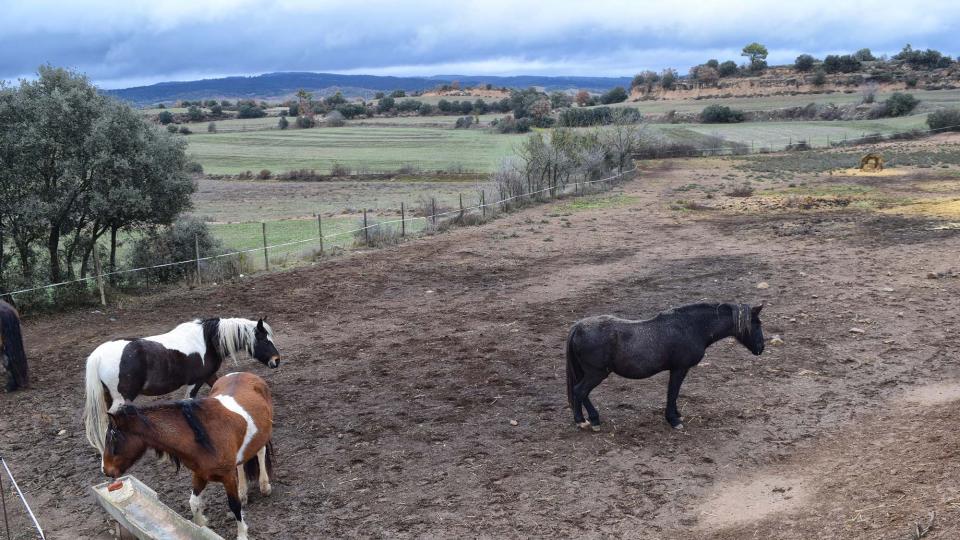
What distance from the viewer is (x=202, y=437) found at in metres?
5.91

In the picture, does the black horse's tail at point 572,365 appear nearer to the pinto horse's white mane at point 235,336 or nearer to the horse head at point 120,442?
the pinto horse's white mane at point 235,336

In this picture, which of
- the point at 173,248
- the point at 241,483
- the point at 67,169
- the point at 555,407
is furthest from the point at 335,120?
the point at 241,483

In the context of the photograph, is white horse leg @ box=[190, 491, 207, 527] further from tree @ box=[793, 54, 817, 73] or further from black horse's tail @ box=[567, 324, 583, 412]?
tree @ box=[793, 54, 817, 73]

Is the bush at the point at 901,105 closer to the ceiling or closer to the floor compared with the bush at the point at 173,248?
closer to the ceiling

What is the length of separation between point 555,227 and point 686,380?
13282 millimetres

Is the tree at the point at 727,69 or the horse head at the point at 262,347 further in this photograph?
the tree at the point at 727,69

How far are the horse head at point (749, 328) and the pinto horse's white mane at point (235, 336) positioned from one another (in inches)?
217

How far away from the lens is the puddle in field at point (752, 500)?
636 cm

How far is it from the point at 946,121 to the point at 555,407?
52.6 meters

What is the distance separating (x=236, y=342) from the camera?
838cm

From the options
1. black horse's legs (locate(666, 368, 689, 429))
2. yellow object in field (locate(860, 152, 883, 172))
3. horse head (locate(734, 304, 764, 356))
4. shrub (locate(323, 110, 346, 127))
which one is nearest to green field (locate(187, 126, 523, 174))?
shrub (locate(323, 110, 346, 127))

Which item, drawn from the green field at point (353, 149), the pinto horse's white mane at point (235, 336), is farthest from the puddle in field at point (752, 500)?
the green field at point (353, 149)

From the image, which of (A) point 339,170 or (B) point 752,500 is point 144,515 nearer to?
(B) point 752,500

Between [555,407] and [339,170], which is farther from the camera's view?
[339,170]
